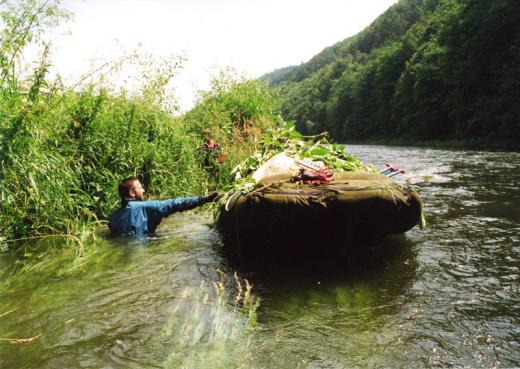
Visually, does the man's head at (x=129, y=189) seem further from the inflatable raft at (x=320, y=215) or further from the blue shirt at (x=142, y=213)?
the inflatable raft at (x=320, y=215)

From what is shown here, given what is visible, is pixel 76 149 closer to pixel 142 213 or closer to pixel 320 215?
pixel 142 213

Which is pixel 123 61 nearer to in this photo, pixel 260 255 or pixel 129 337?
pixel 260 255

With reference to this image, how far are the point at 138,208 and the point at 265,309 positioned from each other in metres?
2.67

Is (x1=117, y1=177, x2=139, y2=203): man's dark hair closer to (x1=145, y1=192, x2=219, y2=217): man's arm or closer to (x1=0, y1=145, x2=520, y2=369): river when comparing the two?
(x1=145, y1=192, x2=219, y2=217): man's arm

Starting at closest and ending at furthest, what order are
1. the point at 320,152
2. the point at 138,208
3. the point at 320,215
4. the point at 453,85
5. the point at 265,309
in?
1. the point at 265,309
2. the point at 320,215
3. the point at 138,208
4. the point at 320,152
5. the point at 453,85

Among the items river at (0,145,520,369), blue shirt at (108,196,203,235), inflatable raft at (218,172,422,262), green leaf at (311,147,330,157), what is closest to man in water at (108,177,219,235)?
blue shirt at (108,196,203,235)

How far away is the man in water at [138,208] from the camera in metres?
5.03

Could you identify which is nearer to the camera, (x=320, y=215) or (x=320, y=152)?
(x=320, y=215)

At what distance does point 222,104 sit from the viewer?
438 inches

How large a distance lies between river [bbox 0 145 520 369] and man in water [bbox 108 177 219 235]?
0.25 metres

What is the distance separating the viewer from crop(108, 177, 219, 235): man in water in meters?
5.03

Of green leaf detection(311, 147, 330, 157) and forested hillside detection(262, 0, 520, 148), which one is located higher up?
forested hillside detection(262, 0, 520, 148)

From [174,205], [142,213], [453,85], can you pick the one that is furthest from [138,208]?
[453,85]

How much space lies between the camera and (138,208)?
204 inches
